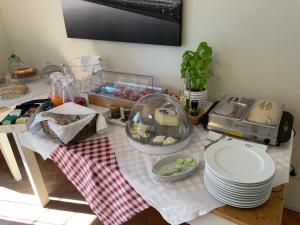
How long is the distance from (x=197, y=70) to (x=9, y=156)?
1.58m

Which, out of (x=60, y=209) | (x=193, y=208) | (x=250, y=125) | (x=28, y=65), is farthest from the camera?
(x=28, y=65)

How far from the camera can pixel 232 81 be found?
1335 mm

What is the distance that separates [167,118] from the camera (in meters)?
1.11

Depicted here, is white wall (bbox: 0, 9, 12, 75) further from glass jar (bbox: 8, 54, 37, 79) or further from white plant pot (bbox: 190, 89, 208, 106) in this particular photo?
white plant pot (bbox: 190, 89, 208, 106)

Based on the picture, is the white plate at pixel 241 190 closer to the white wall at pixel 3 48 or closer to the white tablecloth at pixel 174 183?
the white tablecloth at pixel 174 183

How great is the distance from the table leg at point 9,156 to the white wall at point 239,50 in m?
0.96

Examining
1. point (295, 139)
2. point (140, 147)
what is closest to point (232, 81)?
point (295, 139)

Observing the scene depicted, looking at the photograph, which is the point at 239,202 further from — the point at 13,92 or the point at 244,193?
Result: the point at 13,92

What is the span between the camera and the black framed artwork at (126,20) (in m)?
1.34

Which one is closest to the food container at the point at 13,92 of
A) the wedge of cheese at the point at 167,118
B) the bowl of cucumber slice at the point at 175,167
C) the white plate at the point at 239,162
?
the wedge of cheese at the point at 167,118

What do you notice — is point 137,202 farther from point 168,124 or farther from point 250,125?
point 250,125

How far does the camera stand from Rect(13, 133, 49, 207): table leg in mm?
1453

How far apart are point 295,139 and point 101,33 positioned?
1306 mm

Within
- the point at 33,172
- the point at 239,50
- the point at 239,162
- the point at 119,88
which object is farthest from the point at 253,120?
the point at 33,172
